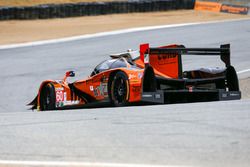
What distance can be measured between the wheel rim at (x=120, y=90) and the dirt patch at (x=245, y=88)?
377cm

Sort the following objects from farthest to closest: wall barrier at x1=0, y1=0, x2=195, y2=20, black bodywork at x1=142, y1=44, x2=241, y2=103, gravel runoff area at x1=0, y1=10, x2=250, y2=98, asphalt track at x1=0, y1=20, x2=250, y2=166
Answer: wall barrier at x1=0, y1=0, x2=195, y2=20
gravel runoff area at x1=0, y1=10, x2=250, y2=98
black bodywork at x1=142, y1=44, x2=241, y2=103
asphalt track at x1=0, y1=20, x2=250, y2=166

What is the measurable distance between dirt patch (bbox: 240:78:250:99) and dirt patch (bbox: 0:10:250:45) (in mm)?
11649

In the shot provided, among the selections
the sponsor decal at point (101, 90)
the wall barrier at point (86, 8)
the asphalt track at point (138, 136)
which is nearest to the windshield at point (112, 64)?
the sponsor decal at point (101, 90)

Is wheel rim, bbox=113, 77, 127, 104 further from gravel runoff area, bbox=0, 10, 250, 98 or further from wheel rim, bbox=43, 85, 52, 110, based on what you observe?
gravel runoff area, bbox=0, 10, 250, 98

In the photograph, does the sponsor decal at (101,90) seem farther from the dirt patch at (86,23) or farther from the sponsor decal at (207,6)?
the sponsor decal at (207,6)

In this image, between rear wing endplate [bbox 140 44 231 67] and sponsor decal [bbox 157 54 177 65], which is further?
sponsor decal [bbox 157 54 177 65]

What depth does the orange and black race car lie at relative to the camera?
10.9 metres

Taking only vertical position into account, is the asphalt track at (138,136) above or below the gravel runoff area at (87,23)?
above

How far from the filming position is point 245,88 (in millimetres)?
15328

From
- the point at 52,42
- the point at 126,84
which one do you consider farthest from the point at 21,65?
the point at 126,84

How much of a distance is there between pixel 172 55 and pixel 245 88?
3.64 meters

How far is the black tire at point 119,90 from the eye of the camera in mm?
11047

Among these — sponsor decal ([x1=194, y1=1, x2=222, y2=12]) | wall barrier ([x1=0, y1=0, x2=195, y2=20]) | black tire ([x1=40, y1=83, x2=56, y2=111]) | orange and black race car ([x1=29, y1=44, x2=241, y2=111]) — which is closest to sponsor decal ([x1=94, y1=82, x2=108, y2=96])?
orange and black race car ([x1=29, y1=44, x2=241, y2=111])

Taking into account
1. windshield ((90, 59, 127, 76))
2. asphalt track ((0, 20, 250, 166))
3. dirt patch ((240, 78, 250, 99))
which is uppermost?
asphalt track ((0, 20, 250, 166))
